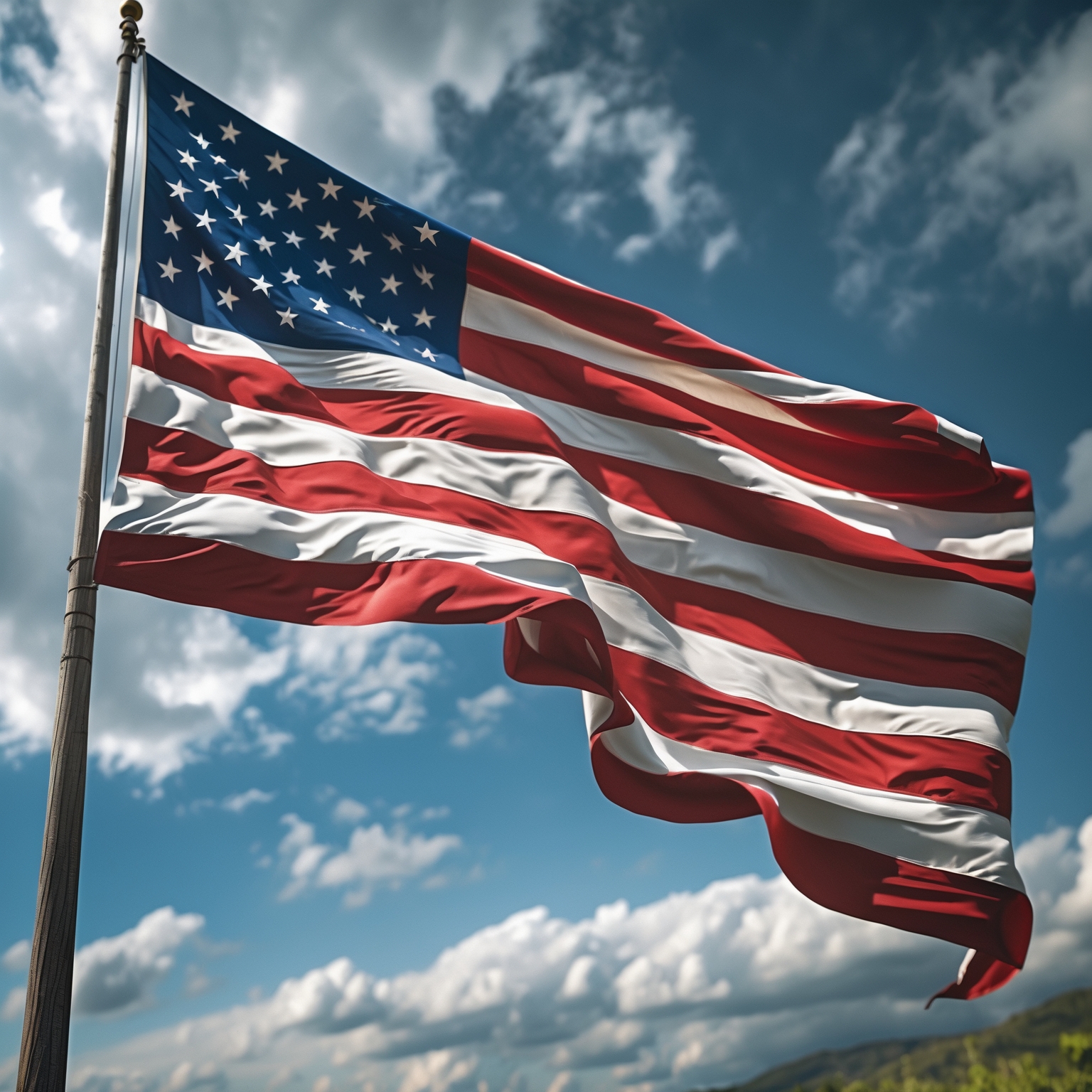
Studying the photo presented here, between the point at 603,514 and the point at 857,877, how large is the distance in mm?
3949

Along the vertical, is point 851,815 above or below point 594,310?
below

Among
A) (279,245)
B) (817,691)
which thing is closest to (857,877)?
(817,691)

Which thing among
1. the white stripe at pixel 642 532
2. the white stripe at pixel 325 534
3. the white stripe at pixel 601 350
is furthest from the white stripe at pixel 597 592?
the white stripe at pixel 601 350

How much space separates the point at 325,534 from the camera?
8.38 m

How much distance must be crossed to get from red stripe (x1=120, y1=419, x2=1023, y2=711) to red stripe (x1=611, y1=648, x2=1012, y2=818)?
2.28ft

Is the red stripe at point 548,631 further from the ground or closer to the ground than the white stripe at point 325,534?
closer to the ground

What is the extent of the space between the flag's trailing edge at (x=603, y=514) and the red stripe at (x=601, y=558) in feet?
0.09

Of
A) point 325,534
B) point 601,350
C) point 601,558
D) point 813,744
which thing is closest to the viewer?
point 325,534

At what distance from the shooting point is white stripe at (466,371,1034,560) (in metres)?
10.7

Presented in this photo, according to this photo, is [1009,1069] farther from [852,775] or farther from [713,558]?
[713,558]

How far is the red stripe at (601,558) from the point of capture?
27.4ft

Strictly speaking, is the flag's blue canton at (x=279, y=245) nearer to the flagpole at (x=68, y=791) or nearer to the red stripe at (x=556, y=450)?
the red stripe at (x=556, y=450)

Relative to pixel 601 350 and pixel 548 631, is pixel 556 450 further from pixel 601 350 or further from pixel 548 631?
pixel 548 631

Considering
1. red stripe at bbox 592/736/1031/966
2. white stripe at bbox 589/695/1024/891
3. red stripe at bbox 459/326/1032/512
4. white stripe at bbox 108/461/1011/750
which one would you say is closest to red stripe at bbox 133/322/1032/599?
red stripe at bbox 459/326/1032/512
